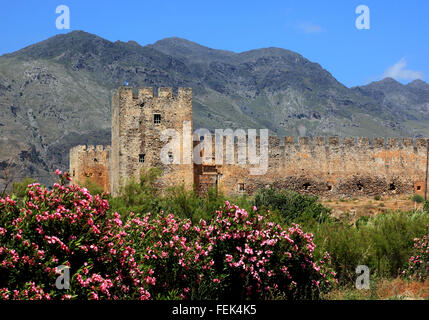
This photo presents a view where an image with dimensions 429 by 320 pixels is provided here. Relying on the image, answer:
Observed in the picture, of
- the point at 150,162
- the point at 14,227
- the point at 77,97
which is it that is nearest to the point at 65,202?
the point at 14,227

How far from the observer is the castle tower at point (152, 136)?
1021 inches

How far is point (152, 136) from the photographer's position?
1022 inches

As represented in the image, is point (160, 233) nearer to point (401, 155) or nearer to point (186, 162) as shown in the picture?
point (186, 162)

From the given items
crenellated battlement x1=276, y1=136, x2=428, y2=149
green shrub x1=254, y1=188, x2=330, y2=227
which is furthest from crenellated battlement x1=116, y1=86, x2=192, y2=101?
crenellated battlement x1=276, y1=136, x2=428, y2=149

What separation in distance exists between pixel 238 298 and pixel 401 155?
24.0 metres

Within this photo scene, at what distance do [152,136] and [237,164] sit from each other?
5.70 metres

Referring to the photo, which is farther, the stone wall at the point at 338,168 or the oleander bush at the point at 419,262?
the stone wall at the point at 338,168

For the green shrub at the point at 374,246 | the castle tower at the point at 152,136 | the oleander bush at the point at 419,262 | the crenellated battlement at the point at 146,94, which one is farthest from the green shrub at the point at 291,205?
the oleander bush at the point at 419,262

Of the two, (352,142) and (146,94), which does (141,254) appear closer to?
(146,94)

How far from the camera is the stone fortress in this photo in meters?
26.0

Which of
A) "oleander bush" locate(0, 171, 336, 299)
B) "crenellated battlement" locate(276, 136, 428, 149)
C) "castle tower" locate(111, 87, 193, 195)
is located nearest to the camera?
"oleander bush" locate(0, 171, 336, 299)

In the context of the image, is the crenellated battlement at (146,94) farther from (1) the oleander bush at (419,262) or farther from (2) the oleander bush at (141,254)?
(2) the oleander bush at (141,254)

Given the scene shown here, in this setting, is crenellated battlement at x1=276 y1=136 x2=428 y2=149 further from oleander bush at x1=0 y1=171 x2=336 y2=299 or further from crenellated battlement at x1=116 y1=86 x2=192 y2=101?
oleander bush at x1=0 y1=171 x2=336 y2=299

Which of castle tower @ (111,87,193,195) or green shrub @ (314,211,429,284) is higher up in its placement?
castle tower @ (111,87,193,195)
